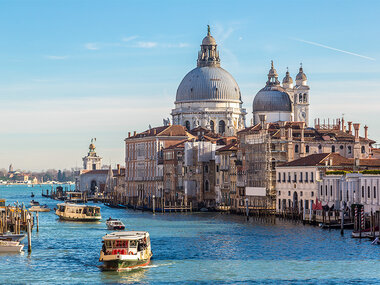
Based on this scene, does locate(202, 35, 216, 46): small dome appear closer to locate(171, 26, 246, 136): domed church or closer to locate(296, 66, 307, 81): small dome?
locate(171, 26, 246, 136): domed church

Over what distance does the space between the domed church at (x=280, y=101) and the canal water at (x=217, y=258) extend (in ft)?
203

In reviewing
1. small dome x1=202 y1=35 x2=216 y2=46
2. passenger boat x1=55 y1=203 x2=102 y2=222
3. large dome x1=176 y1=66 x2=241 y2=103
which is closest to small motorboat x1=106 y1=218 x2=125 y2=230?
passenger boat x1=55 y1=203 x2=102 y2=222

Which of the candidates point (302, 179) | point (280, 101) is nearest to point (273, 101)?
point (280, 101)

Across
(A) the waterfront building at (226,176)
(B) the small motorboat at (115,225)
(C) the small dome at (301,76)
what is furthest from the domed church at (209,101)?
(B) the small motorboat at (115,225)

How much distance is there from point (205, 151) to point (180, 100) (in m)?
36.3

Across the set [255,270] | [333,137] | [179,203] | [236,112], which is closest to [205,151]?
[179,203]

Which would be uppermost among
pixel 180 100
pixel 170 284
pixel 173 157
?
pixel 180 100

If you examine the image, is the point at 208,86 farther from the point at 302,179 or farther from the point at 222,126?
the point at 302,179

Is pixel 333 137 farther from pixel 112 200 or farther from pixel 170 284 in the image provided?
pixel 170 284

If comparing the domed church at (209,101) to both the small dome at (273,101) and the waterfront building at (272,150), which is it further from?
the waterfront building at (272,150)

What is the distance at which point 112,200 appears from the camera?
4616 inches

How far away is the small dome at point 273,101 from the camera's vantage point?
127 meters

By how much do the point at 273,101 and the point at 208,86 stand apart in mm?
10451

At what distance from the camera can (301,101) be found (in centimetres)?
13725
